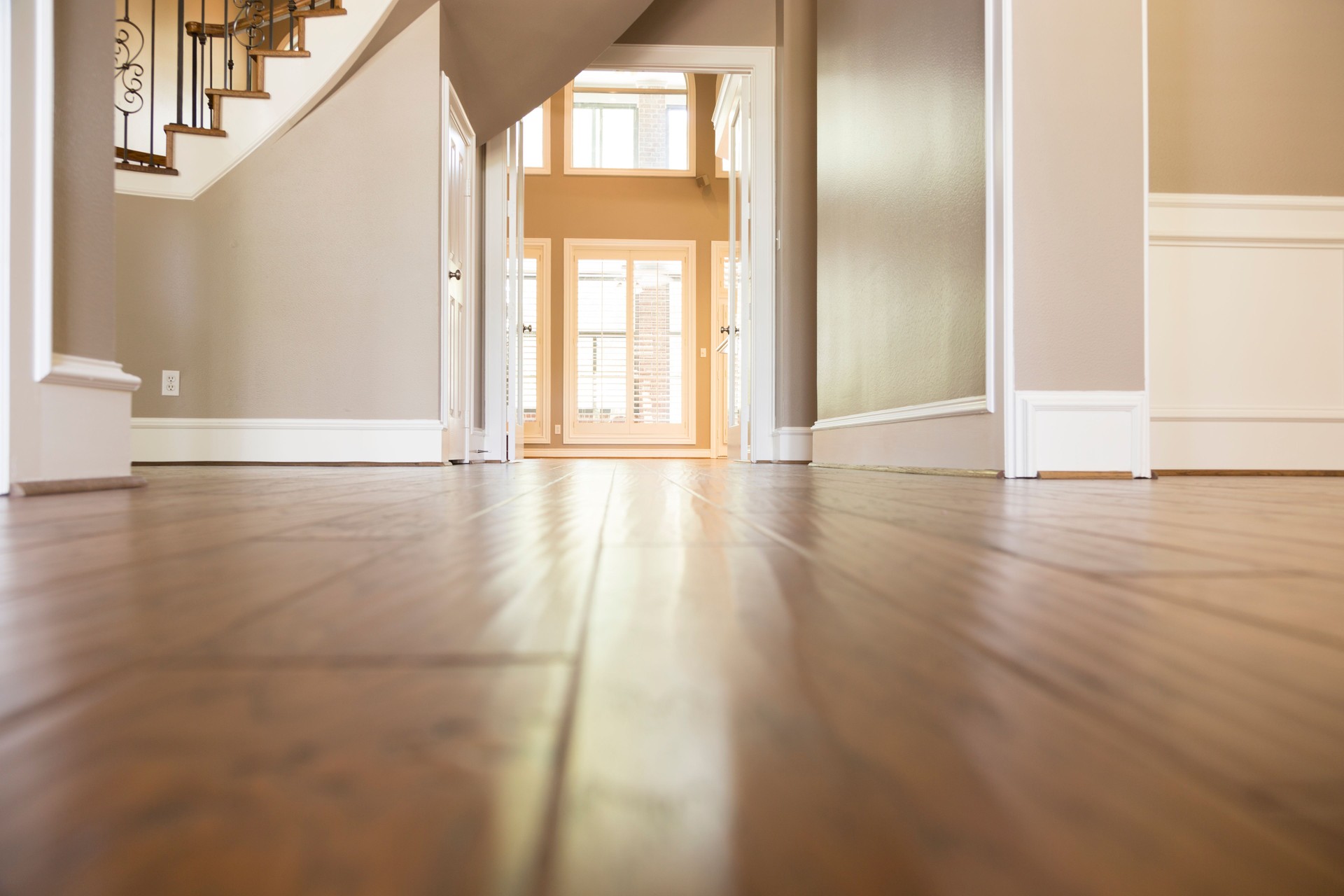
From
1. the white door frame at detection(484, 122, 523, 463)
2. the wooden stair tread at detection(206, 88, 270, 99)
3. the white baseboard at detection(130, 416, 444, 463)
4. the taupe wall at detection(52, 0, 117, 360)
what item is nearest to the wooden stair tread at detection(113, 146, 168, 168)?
the wooden stair tread at detection(206, 88, 270, 99)

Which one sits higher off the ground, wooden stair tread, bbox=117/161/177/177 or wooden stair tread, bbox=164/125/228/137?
wooden stair tread, bbox=164/125/228/137

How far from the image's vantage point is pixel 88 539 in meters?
0.63

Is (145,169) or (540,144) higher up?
(540,144)

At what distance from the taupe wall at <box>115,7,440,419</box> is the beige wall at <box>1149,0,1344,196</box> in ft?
8.75

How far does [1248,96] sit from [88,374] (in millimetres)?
3502

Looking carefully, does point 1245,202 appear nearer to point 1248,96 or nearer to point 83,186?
point 1248,96

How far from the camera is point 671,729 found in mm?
178

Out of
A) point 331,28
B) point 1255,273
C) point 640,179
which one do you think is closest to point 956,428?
point 1255,273

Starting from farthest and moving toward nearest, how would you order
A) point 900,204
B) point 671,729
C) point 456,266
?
point 456,266 → point 900,204 → point 671,729

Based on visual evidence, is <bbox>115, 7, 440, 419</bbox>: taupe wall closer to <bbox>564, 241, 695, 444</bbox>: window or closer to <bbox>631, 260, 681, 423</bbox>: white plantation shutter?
<bbox>564, 241, 695, 444</bbox>: window

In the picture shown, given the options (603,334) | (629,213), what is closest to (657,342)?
(603,334)

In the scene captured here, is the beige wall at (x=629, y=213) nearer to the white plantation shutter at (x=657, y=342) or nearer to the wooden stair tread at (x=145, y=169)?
the white plantation shutter at (x=657, y=342)

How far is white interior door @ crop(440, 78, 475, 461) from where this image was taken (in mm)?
3273

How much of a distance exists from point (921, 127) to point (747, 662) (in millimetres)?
2727
